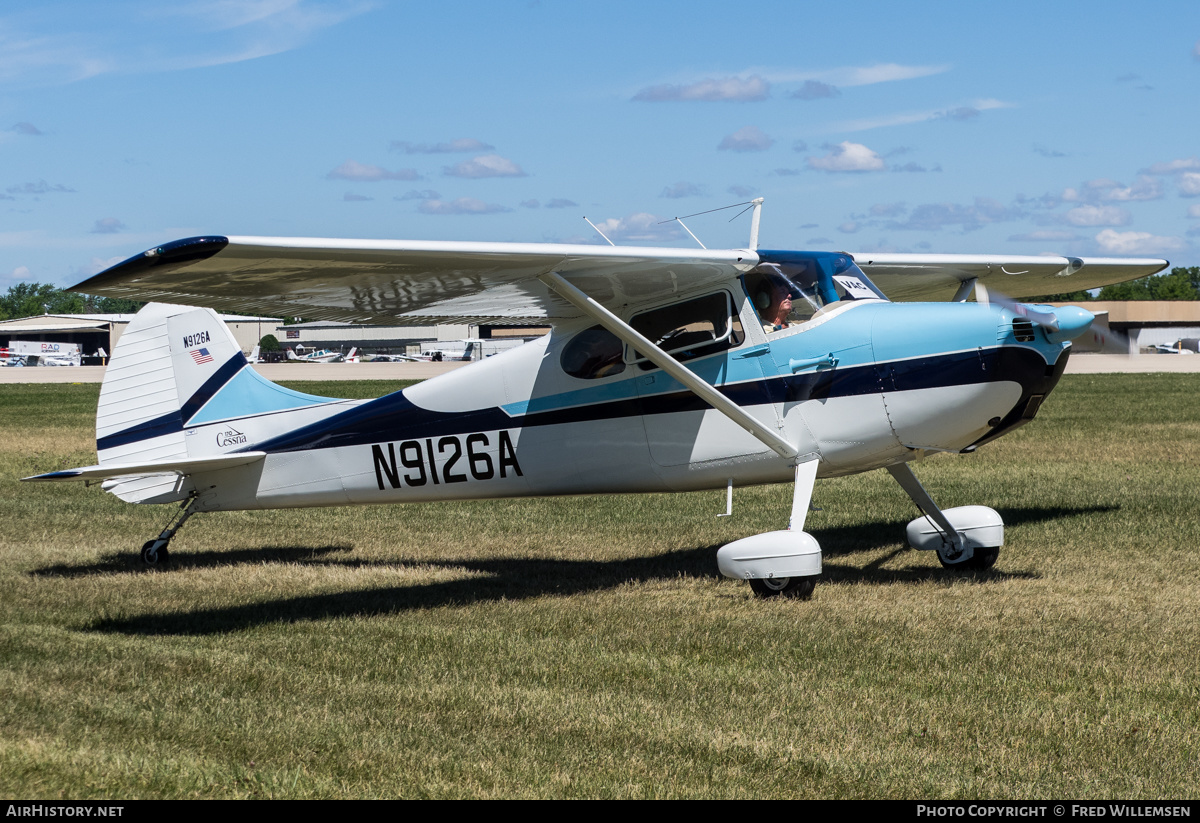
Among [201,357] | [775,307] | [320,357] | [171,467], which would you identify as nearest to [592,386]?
[775,307]

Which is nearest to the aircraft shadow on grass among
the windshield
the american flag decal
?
the american flag decal

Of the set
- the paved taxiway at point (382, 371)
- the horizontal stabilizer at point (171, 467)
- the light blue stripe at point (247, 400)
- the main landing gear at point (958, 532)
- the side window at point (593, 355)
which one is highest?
the side window at point (593, 355)

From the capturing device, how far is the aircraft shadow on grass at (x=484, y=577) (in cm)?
805

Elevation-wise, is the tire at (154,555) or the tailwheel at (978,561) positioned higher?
the tire at (154,555)

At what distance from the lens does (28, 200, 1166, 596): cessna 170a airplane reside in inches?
309

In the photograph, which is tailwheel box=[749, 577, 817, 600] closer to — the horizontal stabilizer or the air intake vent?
the air intake vent

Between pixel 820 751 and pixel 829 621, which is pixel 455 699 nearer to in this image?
pixel 820 751

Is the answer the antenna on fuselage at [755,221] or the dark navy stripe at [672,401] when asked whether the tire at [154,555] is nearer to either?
the dark navy stripe at [672,401]

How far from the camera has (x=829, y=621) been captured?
7484 millimetres

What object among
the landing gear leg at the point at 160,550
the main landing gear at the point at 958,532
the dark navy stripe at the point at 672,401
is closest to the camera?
the dark navy stripe at the point at 672,401

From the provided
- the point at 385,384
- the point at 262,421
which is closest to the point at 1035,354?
the point at 262,421

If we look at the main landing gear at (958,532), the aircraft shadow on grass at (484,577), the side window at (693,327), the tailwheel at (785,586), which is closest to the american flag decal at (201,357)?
the aircraft shadow on grass at (484,577)

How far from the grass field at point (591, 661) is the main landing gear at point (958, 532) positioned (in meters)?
0.27

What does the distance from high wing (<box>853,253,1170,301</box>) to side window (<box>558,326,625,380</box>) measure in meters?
2.46
